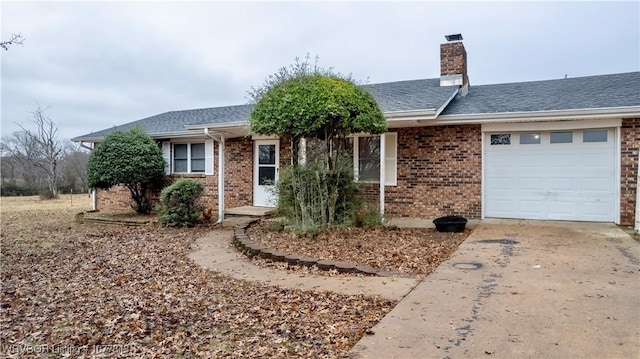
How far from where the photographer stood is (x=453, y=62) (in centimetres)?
1145

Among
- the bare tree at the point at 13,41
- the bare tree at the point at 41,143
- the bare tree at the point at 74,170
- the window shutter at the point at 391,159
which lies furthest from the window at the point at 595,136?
the bare tree at the point at 41,143

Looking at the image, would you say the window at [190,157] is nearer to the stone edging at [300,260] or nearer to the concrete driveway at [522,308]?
the stone edging at [300,260]

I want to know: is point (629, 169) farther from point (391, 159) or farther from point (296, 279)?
point (296, 279)

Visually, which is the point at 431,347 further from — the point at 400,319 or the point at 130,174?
the point at 130,174

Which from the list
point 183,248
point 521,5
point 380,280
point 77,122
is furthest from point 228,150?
point 77,122

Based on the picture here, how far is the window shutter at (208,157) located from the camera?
12.8 m

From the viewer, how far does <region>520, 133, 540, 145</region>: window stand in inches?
353

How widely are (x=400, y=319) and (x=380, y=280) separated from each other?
1385mm

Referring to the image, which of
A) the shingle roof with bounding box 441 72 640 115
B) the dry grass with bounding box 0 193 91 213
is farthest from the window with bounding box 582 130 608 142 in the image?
the dry grass with bounding box 0 193 91 213

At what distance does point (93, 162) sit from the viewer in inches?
467

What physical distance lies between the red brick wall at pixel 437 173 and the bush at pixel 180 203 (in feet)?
16.1

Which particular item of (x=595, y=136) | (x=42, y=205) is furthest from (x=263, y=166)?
(x=42, y=205)

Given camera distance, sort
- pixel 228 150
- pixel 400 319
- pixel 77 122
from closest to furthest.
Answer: pixel 400 319
pixel 228 150
pixel 77 122

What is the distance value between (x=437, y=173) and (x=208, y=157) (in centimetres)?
715
